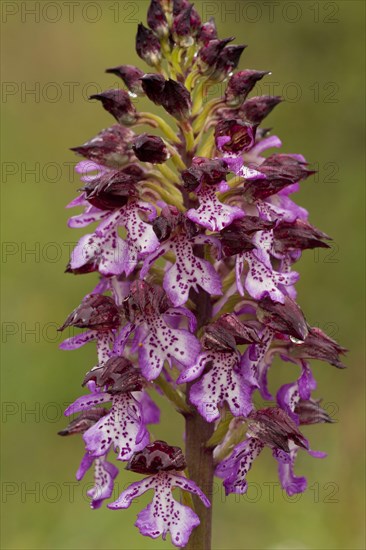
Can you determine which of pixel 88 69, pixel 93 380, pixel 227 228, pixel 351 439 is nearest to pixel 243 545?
pixel 351 439

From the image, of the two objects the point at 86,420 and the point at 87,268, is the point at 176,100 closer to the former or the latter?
the point at 87,268

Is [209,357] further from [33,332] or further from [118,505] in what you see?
[33,332]

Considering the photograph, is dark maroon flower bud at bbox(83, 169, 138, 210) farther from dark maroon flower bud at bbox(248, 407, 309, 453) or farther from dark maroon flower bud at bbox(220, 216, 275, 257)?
dark maroon flower bud at bbox(248, 407, 309, 453)

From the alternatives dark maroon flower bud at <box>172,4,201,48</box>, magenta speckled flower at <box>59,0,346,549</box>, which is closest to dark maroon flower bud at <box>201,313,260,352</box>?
magenta speckled flower at <box>59,0,346,549</box>

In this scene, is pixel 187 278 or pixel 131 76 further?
pixel 131 76

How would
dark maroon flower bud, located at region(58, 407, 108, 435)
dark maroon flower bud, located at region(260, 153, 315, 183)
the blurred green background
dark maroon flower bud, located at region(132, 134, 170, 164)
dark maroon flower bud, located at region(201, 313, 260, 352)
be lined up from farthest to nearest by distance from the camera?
1. the blurred green background
2. dark maroon flower bud, located at region(58, 407, 108, 435)
3. dark maroon flower bud, located at region(260, 153, 315, 183)
4. dark maroon flower bud, located at region(132, 134, 170, 164)
5. dark maroon flower bud, located at region(201, 313, 260, 352)

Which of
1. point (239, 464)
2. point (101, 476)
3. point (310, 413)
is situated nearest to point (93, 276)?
point (101, 476)
